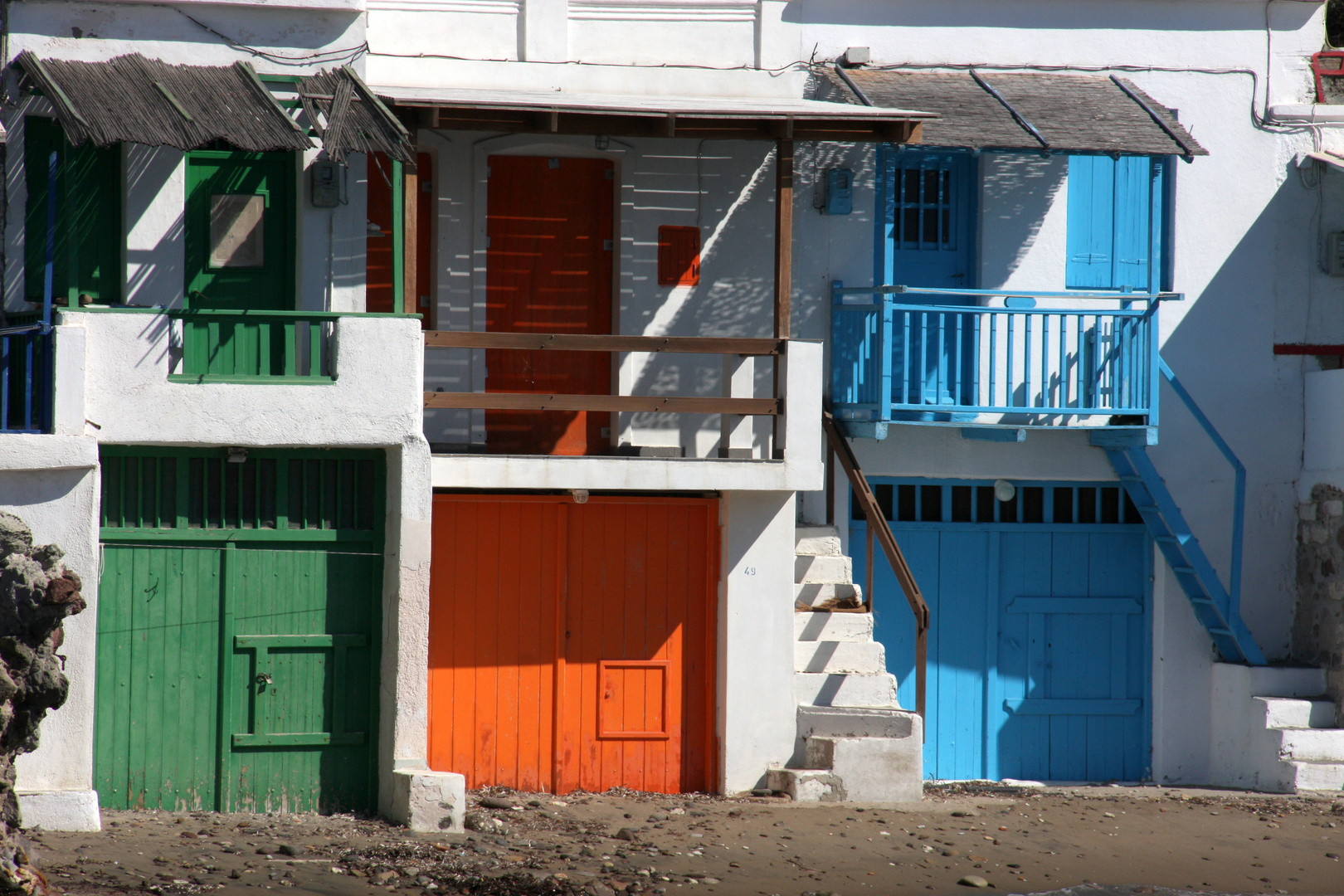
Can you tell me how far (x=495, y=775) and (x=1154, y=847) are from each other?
486 centimetres

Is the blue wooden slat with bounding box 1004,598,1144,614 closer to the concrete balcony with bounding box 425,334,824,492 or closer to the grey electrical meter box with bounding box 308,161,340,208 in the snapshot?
the concrete balcony with bounding box 425,334,824,492

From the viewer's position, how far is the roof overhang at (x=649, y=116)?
9.96m

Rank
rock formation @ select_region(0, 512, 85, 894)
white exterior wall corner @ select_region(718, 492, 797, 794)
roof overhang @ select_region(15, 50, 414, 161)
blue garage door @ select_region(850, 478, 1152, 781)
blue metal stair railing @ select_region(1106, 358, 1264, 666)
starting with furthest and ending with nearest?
1. blue garage door @ select_region(850, 478, 1152, 781)
2. blue metal stair railing @ select_region(1106, 358, 1264, 666)
3. white exterior wall corner @ select_region(718, 492, 797, 794)
4. roof overhang @ select_region(15, 50, 414, 161)
5. rock formation @ select_region(0, 512, 85, 894)

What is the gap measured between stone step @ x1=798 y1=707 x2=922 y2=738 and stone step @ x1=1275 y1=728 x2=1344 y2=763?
328cm

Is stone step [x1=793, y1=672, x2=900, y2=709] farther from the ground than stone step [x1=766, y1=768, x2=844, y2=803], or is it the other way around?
stone step [x1=793, y1=672, x2=900, y2=709]

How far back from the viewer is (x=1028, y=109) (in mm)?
11289

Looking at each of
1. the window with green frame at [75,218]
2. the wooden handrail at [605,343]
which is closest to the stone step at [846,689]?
the wooden handrail at [605,343]

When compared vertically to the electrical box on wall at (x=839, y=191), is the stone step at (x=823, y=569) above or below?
below

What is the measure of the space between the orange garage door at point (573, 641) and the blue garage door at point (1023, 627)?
178 centimetres

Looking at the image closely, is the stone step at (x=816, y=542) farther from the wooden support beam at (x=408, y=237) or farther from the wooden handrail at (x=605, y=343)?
the wooden support beam at (x=408, y=237)

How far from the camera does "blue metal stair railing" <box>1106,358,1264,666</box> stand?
39.5ft

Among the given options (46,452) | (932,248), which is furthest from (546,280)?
(46,452)

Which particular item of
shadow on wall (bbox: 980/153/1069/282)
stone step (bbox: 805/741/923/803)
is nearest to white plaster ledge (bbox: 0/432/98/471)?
stone step (bbox: 805/741/923/803)

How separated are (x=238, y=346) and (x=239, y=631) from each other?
189 centimetres
